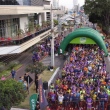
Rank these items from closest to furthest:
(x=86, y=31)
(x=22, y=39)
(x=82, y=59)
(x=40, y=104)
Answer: (x=40, y=104)
(x=82, y=59)
(x=22, y=39)
(x=86, y=31)

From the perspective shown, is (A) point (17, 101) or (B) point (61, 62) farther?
(B) point (61, 62)

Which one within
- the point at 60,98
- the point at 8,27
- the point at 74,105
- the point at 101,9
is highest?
the point at 101,9

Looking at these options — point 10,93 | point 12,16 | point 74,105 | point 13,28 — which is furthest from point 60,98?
point 13,28

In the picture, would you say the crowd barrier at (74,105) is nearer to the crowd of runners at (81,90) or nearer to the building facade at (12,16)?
the crowd of runners at (81,90)

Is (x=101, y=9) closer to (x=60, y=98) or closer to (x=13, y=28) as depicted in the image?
A: (x=13, y=28)

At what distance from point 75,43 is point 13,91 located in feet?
69.4

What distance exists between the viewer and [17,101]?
42.8 feet

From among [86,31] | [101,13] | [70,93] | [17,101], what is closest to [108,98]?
[70,93]

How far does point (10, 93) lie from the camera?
12.6 meters

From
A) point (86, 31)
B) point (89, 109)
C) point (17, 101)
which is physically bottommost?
point (89, 109)

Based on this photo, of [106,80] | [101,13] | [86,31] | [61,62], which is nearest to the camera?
[106,80]

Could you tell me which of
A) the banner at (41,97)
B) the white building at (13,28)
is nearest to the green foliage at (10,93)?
the banner at (41,97)

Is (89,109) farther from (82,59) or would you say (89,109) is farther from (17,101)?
(82,59)

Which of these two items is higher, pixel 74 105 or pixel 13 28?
pixel 13 28
